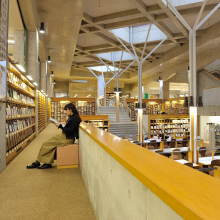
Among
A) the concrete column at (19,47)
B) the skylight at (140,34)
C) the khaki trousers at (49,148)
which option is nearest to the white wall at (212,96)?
the skylight at (140,34)

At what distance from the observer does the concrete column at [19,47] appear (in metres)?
8.74

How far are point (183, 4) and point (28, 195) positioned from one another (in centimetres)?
1079

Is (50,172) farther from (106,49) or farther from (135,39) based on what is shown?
(106,49)

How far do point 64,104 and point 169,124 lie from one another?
37.2 ft

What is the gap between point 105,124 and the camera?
17.3 metres

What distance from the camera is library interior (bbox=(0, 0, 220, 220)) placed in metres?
1.21

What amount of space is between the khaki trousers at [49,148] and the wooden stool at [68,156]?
0.39ft

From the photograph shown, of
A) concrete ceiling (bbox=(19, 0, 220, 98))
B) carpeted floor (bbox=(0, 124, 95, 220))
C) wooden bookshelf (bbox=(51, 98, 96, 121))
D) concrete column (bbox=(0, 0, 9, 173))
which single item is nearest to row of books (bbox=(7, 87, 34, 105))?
concrete column (bbox=(0, 0, 9, 173))

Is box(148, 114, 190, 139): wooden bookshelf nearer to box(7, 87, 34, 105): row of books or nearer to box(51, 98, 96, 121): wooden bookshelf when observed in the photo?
box(51, 98, 96, 121): wooden bookshelf

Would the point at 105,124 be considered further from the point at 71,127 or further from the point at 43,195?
the point at 43,195

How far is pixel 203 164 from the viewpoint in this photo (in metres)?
7.93

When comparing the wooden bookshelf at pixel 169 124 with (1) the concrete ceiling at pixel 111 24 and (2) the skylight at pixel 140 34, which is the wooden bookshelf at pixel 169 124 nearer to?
(1) the concrete ceiling at pixel 111 24

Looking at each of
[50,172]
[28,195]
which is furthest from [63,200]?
[50,172]


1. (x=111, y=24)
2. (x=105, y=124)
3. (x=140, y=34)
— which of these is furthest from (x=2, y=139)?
(x=140, y=34)
